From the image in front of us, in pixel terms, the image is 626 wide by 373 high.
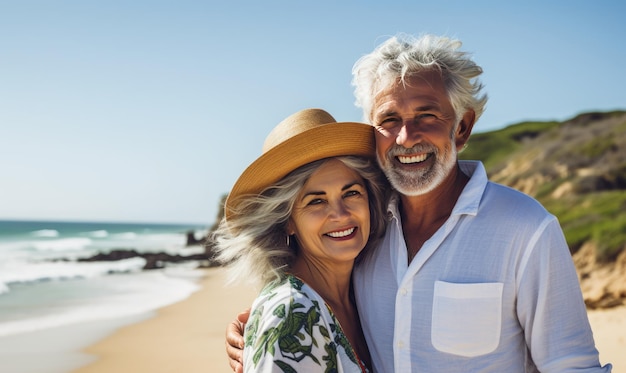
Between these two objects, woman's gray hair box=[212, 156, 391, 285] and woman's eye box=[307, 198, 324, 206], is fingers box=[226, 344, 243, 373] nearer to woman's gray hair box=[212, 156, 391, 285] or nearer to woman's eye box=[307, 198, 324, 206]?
woman's gray hair box=[212, 156, 391, 285]

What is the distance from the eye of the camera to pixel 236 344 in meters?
3.46

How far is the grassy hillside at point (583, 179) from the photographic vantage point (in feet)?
38.3

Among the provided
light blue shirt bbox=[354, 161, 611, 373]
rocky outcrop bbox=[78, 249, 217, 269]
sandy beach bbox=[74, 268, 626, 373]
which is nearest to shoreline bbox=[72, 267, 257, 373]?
sandy beach bbox=[74, 268, 626, 373]

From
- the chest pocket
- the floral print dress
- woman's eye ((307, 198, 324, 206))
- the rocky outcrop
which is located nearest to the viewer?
the floral print dress

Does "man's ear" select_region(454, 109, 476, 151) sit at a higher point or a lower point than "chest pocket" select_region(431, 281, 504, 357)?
higher

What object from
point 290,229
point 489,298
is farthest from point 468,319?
point 290,229

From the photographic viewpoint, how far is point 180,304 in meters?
14.4

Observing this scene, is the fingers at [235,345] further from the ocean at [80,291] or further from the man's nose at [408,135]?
the ocean at [80,291]

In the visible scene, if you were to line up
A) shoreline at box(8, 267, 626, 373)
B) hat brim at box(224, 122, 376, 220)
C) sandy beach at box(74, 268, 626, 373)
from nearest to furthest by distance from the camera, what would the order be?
hat brim at box(224, 122, 376, 220) < sandy beach at box(74, 268, 626, 373) < shoreline at box(8, 267, 626, 373)

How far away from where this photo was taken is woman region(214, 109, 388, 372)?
3311mm

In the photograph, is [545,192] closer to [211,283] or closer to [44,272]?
[211,283]

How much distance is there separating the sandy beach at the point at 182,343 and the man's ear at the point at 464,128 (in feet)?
16.1

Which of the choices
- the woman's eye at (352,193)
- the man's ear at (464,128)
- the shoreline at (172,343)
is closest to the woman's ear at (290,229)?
the woman's eye at (352,193)

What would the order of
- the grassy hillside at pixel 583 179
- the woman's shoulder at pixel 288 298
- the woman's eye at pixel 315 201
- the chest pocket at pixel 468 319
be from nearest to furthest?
the woman's shoulder at pixel 288 298
the chest pocket at pixel 468 319
the woman's eye at pixel 315 201
the grassy hillside at pixel 583 179
